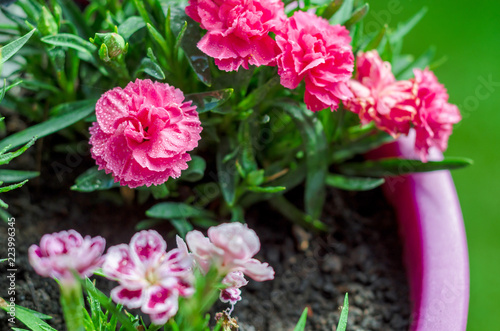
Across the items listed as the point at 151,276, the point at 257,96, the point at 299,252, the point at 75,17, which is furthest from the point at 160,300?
the point at 75,17

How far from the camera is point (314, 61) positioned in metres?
0.78

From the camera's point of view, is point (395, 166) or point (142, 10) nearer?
point (142, 10)

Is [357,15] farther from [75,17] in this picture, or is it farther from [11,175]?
[11,175]

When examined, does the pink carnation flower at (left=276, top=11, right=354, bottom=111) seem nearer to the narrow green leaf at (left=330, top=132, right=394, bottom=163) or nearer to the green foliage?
the green foliage

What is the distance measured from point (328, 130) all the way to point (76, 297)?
0.63 meters

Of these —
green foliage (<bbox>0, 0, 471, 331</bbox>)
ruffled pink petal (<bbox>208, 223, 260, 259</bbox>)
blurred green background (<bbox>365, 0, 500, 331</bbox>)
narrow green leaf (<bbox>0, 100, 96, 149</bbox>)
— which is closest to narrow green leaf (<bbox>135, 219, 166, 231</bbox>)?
green foliage (<bbox>0, 0, 471, 331</bbox>)

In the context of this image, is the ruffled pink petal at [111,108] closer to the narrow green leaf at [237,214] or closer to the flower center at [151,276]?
the flower center at [151,276]

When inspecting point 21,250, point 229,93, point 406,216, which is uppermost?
point 229,93

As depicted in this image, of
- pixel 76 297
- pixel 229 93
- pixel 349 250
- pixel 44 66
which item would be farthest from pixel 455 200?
pixel 44 66

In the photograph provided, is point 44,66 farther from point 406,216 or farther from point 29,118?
point 406,216

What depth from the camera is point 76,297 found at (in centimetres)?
55

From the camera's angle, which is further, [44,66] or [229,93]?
[44,66]

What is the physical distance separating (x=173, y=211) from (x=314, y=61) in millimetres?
379

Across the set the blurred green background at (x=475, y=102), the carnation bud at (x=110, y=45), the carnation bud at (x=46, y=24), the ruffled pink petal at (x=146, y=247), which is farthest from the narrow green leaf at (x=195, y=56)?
the blurred green background at (x=475, y=102)
